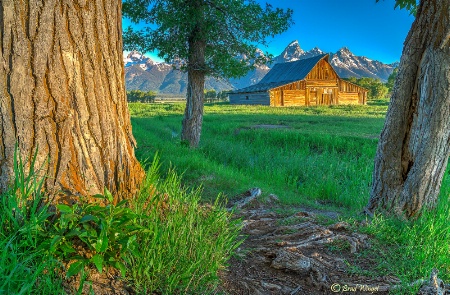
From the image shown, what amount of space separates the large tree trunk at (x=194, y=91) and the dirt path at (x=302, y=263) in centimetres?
753

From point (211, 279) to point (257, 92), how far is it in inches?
1737

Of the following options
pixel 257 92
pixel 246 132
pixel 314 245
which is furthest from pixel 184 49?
pixel 257 92

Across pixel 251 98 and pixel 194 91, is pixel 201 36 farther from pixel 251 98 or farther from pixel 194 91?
pixel 251 98

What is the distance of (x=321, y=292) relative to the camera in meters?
2.76

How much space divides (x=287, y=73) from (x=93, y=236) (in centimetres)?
4825

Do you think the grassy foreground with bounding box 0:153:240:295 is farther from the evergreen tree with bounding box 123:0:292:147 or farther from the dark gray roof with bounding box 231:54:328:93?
the dark gray roof with bounding box 231:54:328:93

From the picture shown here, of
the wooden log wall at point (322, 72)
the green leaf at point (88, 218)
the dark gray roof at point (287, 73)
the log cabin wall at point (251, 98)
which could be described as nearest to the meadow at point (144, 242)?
the green leaf at point (88, 218)

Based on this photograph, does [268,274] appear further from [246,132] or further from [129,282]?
[246,132]

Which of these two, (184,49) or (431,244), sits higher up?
(184,49)

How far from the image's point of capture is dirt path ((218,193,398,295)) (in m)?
2.76

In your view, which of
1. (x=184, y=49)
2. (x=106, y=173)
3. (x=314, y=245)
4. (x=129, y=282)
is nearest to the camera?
(x=129, y=282)

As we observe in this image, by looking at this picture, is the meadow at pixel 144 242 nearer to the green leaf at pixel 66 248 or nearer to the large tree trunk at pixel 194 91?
the green leaf at pixel 66 248

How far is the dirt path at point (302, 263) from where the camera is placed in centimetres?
276

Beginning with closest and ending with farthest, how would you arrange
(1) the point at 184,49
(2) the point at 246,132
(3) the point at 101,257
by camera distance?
(3) the point at 101,257
(1) the point at 184,49
(2) the point at 246,132
